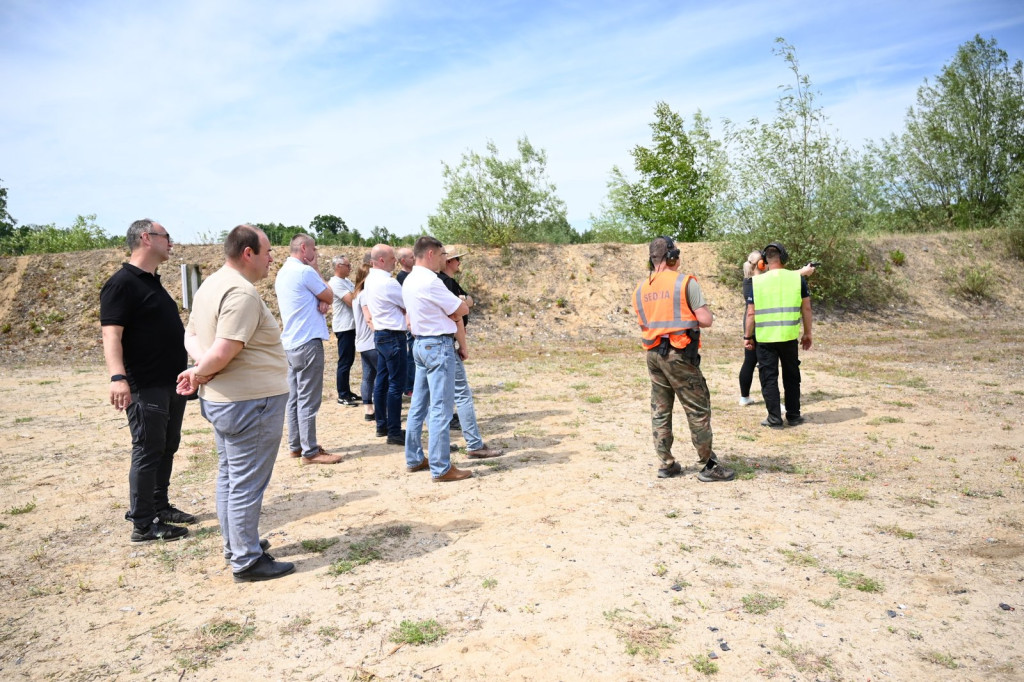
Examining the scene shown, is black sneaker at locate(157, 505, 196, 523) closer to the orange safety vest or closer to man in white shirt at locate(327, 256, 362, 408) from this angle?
man in white shirt at locate(327, 256, 362, 408)

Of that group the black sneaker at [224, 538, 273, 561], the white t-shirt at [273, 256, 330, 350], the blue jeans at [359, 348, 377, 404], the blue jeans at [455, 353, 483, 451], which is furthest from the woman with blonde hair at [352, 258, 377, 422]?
the black sneaker at [224, 538, 273, 561]

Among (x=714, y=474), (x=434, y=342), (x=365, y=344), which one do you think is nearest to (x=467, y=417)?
(x=434, y=342)

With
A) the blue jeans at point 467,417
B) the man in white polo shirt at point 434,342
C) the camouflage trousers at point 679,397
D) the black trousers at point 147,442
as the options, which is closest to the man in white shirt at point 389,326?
the blue jeans at point 467,417

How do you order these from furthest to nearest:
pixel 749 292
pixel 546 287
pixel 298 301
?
pixel 546 287 < pixel 749 292 < pixel 298 301

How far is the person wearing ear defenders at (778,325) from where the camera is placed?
7465 millimetres

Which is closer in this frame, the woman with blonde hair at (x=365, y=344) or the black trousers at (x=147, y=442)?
the black trousers at (x=147, y=442)

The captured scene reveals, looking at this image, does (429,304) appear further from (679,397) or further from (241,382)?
(679,397)

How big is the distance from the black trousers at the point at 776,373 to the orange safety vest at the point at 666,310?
2.53 metres

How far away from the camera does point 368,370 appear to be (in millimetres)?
8500

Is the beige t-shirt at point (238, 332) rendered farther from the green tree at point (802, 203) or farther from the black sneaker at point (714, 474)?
the green tree at point (802, 203)

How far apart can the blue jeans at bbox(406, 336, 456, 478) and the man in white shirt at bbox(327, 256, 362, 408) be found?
106 inches

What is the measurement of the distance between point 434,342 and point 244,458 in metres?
2.19

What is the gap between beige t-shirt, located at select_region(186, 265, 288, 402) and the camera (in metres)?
3.77

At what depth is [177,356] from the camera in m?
4.92
